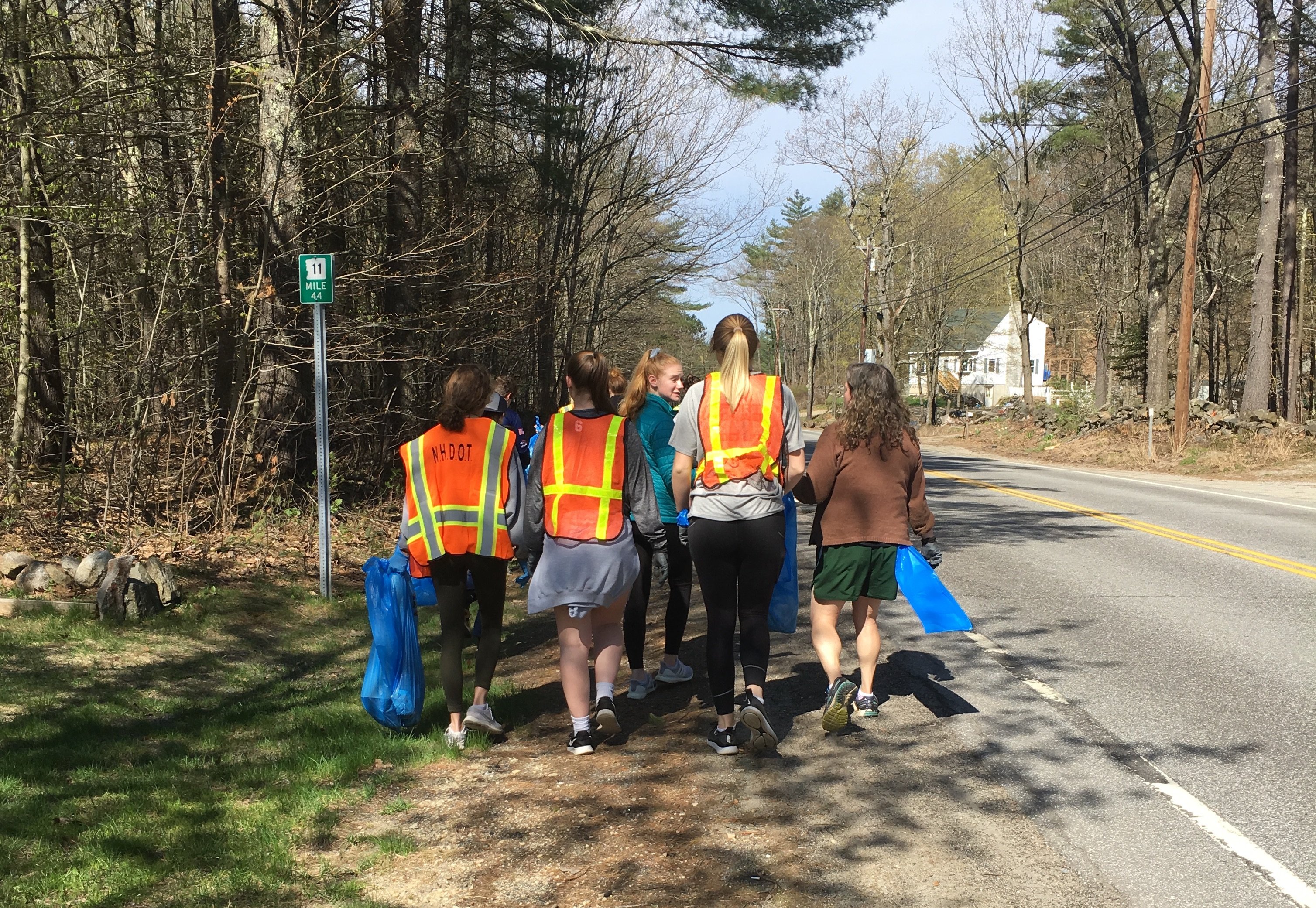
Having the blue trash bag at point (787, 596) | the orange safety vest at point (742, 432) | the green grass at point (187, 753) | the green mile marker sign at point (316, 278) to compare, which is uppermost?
the green mile marker sign at point (316, 278)

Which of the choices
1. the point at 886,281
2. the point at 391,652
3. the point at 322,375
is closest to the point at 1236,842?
the point at 391,652

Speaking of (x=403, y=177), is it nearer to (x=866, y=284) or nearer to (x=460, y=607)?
(x=460, y=607)

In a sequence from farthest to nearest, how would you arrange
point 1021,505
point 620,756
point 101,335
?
point 1021,505 → point 101,335 → point 620,756

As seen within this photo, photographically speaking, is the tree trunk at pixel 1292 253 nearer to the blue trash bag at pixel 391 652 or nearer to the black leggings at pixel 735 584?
the black leggings at pixel 735 584

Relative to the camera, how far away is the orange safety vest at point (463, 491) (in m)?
5.35

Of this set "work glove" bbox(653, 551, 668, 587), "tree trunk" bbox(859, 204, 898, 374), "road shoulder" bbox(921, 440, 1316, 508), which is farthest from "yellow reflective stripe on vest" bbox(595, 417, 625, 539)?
"tree trunk" bbox(859, 204, 898, 374)

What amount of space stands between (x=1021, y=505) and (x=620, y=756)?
40.3 feet

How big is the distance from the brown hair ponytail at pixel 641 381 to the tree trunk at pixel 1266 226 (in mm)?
24758

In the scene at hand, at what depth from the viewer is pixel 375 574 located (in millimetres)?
5656

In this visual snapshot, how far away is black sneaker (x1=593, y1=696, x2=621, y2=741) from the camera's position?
17.3 ft

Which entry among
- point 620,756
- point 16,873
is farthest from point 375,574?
point 16,873

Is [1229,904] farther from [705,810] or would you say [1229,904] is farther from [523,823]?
[523,823]

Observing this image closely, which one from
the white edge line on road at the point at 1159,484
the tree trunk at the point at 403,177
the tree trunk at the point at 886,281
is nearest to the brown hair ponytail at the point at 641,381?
the tree trunk at the point at 403,177

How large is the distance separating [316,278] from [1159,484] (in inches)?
719
